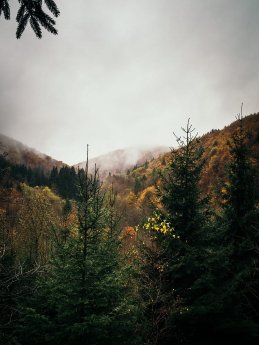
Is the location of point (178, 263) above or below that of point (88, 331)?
above

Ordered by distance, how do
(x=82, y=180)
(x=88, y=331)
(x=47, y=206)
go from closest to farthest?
(x=88, y=331) < (x=82, y=180) < (x=47, y=206)

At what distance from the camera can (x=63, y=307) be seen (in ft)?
24.1

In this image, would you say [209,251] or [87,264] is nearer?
[87,264]

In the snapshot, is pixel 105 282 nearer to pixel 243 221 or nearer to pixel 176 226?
pixel 176 226

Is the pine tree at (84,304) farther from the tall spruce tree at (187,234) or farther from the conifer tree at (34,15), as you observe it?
the conifer tree at (34,15)

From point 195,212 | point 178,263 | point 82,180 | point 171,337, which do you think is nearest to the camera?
point 82,180

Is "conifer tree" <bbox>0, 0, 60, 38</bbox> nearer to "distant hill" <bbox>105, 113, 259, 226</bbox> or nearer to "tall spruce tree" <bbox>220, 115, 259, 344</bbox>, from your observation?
"tall spruce tree" <bbox>220, 115, 259, 344</bbox>

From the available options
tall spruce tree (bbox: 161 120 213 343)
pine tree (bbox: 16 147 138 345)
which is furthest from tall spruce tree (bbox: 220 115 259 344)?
pine tree (bbox: 16 147 138 345)

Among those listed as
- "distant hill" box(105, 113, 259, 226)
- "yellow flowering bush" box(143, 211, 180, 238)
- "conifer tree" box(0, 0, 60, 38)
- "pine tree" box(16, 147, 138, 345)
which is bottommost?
"pine tree" box(16, 147, 138, 345)

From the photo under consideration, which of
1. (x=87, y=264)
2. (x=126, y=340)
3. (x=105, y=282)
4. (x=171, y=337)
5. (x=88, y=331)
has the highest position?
(x=87, y=264)

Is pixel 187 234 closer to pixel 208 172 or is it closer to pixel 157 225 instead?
pixel 157 225

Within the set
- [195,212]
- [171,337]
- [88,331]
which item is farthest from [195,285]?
[88,331]

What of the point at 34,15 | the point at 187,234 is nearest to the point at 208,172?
the point at 187,234

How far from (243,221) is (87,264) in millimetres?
6780
